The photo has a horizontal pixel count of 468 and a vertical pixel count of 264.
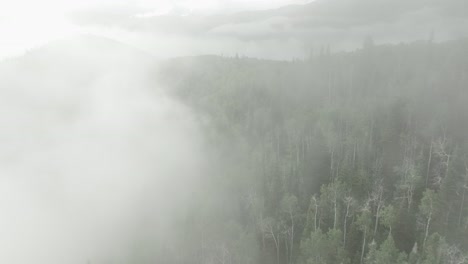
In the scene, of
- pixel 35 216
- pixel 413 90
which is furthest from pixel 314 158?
pixel 35 216

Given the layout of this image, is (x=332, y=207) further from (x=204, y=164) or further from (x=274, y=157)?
(x=204, y=164)

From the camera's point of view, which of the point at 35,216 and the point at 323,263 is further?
the point at 35,216

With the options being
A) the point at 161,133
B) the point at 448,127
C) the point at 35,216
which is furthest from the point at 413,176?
the point at 35,216

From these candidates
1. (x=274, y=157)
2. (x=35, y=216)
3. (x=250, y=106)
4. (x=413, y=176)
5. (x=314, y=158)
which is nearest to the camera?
(x=413, y=176)

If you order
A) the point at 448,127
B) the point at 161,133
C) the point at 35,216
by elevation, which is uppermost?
the point at 448,127

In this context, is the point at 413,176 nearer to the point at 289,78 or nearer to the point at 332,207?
the point at 332,207

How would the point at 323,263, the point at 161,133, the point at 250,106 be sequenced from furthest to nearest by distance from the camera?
1. the point at 161,133
2. the point at 250,106
3. the point at 323,263

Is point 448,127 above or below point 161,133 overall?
above
